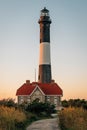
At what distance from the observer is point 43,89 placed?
61094 mm

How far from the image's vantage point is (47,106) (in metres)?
45.5

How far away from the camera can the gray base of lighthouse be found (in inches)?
2386

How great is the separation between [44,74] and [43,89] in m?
2.43

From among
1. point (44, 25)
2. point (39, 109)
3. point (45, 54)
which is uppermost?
point (44, 25)

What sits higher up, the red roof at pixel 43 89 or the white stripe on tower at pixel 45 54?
the white stripe on tower at pixel 45 54

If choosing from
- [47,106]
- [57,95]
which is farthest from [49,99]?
[47,106]

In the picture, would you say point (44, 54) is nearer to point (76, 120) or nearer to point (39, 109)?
point (39, 109)

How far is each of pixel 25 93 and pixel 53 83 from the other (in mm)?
5526

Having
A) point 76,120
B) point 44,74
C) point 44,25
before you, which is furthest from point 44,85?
point 76,120

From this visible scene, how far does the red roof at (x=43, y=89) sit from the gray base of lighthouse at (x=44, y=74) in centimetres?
71

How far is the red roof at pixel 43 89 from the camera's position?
61062mm

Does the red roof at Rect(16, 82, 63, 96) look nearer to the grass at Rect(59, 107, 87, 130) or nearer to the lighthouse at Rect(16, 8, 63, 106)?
the lighthouse at Rect(16, 8, 63, 106)

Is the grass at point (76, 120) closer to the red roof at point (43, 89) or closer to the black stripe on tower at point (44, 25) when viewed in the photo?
the red roof at point (43, 89)

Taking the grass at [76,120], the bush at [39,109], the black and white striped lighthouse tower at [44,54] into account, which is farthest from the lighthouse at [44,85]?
the grass at [76,120]
